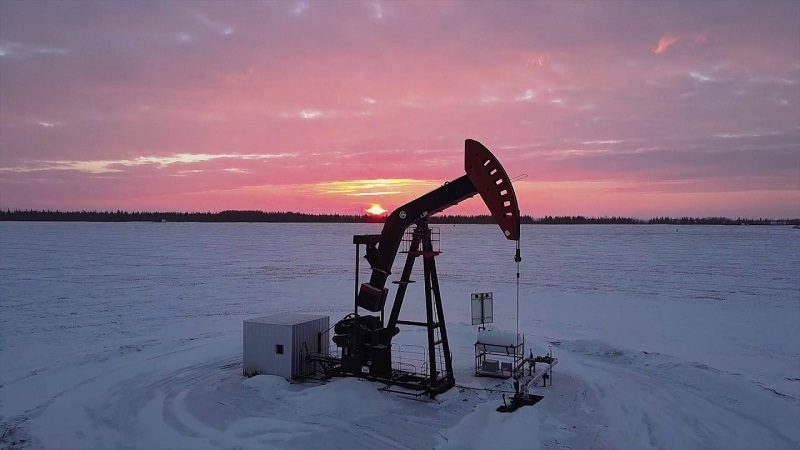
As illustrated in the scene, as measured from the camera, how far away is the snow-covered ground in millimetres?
10852

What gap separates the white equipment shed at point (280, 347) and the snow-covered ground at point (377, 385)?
0.51m

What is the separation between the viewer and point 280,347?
14164 millimetres

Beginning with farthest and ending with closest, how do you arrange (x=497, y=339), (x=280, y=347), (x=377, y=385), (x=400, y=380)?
1. (x=497, y=339)
2. (x=280, y=347)
3. (x=400, y=380)
4. (x=377, y=385)

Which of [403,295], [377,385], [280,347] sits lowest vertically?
[377,385]

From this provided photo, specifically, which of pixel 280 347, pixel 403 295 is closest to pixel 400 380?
pixel 403 295

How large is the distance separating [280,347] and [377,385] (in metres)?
2.54

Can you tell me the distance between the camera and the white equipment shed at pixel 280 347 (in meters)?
14.1

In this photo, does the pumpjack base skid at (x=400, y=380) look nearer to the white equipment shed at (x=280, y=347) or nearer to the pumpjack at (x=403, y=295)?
the pumpjack at (x=403, y=295)

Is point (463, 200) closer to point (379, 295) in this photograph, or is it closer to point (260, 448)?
point (379, 295)

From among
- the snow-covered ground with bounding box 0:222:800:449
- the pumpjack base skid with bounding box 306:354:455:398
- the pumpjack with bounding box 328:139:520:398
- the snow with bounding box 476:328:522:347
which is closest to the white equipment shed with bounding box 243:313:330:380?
the pumpjack base skid with bounding box 306:354:455:398

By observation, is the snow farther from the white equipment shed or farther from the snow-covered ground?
the white equipment shed

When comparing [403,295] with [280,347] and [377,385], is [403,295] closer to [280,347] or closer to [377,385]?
[377,385]

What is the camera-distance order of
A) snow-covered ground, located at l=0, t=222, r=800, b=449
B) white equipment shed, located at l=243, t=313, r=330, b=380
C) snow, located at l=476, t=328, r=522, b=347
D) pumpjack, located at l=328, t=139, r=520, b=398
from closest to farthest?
snow-covered ground, located at l=0, t=222, r=800, b=449 < pumpjack, located at l=328, t=139, r=520, b=398 < white equipment shed, located at l=243, t=313, r=330, b=380 < snow, located at l=476, t=328, r=522, b=347

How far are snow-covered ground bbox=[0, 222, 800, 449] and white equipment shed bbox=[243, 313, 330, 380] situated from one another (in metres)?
0.51
